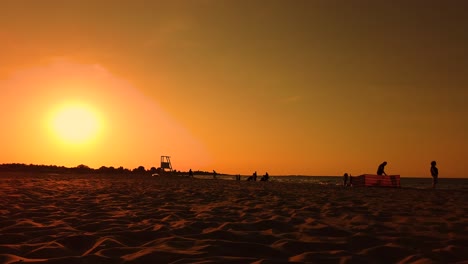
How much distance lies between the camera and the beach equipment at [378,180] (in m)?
24.4

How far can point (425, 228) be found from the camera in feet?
21.4

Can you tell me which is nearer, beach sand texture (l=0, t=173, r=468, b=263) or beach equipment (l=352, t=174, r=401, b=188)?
beach sand texture (l=0, t=173, r=468, b=263)

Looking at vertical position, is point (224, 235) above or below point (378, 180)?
below

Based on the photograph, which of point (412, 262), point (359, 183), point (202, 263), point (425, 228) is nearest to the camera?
point (202, 263)

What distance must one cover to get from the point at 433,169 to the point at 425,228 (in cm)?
1964

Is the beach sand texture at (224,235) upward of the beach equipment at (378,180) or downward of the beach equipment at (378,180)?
downward

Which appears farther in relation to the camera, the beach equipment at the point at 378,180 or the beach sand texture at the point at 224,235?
the beach equipment at the point at 378,180

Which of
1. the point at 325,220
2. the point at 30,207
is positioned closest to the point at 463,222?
the point at 325,220

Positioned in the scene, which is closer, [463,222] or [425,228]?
[425,228]

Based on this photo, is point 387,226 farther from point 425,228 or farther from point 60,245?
point 60,245

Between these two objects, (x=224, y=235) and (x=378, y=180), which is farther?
(x=378, y=180)

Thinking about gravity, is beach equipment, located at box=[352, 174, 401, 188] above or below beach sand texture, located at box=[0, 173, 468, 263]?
above

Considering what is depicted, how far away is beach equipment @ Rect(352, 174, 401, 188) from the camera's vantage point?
24.4 meters

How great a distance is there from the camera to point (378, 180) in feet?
83.2
